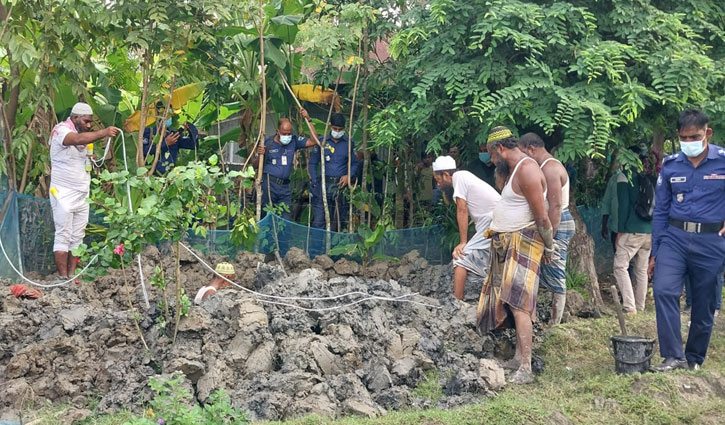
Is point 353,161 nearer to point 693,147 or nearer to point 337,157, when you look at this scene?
point 337,157

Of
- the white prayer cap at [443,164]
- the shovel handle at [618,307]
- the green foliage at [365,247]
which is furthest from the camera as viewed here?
the green foliage at [365,247]

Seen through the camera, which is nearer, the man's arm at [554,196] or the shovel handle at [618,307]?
the shovel handle at [618,307]

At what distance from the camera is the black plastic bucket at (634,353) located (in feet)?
20.9

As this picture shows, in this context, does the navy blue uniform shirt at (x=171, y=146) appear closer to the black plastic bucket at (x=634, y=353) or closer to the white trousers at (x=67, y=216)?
the white trousers at (x=67, y=216)

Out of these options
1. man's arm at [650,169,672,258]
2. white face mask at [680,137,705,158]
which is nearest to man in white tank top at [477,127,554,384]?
man's arm at [650,169,672,258]

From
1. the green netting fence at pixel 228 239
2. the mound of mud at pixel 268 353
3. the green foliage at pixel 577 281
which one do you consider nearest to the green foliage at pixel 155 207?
the mound of mud at pixel 268 353

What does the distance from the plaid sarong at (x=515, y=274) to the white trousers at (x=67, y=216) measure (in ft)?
14.8

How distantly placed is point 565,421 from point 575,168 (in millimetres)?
5722

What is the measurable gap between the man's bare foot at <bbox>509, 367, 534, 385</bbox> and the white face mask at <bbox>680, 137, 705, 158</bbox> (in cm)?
204

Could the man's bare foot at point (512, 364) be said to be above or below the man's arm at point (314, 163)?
below

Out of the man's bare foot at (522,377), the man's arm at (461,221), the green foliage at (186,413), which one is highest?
the man's arm at (461,221)

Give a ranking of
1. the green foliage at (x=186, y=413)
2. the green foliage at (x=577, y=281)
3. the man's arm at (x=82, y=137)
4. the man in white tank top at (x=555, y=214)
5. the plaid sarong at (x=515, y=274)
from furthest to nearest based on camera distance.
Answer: the green foliage at (x=577, y=281) < the man's arm at (x=82, y=137) < the man in white tank top at (x=555, y=214) < the plaid sarong at (x=515, y=274) < the green foliage at (x=186, y=413)

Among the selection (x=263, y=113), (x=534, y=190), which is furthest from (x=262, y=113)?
(x=534, y=190)

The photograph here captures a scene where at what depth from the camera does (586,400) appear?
602cm
